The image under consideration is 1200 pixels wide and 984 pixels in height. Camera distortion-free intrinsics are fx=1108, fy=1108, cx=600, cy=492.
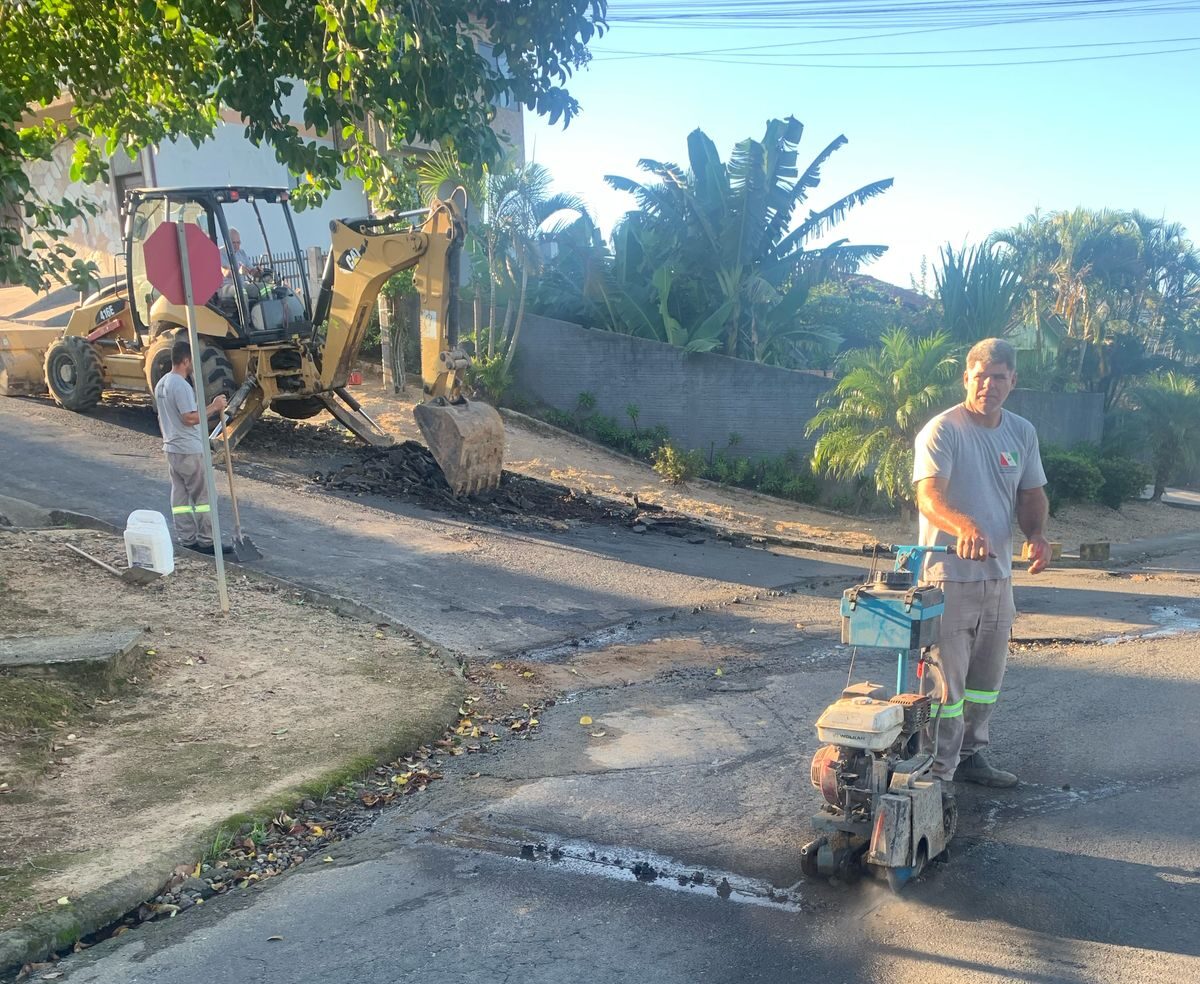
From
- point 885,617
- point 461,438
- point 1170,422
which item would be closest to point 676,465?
point 461,438

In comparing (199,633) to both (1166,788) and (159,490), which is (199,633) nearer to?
(159,490)

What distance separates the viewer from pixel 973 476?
5.27 metres

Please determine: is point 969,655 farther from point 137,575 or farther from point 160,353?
point 160,353

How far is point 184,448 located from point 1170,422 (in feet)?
72.0

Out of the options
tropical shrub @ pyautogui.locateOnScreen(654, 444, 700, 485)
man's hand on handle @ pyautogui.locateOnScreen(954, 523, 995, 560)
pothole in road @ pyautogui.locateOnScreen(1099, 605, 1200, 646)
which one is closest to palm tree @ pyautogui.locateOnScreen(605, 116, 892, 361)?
tropical shrub @ pyautogui.locateOnScreen(654, 444, 700, 485)

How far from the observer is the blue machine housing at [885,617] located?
4.66 m

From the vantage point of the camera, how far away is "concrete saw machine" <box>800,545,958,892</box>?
4262 millimetres

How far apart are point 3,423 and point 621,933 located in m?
14.5

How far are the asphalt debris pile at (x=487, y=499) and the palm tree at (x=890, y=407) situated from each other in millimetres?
3195

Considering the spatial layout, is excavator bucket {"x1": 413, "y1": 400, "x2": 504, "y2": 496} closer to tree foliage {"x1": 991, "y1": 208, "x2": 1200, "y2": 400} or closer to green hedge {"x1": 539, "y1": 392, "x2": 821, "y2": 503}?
green hedge {"x1": 539, "y1": 392, "x2": 821, "y2": 503}

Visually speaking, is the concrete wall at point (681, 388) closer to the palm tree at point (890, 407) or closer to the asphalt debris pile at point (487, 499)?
the palm tree at point (890, 407)

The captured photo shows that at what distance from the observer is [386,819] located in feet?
17.4

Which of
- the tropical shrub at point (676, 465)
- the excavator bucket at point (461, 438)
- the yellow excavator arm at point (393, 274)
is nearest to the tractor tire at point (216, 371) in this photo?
the yellow excavator arm at point (393, 274)

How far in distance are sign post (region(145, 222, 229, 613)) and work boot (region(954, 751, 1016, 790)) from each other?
5526 mm
